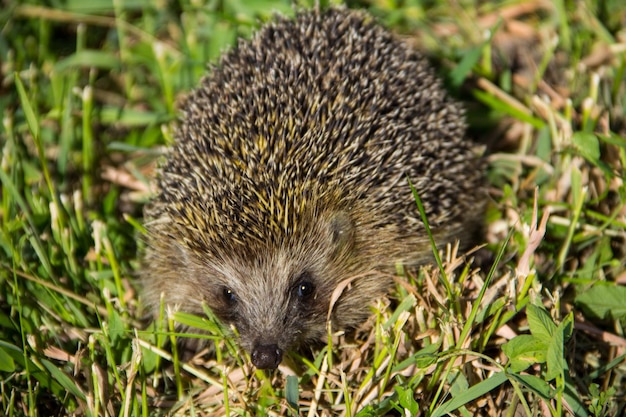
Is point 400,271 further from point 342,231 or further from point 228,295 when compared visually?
point 228,295

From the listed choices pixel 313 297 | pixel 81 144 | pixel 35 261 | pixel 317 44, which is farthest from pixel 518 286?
pixel 81 144

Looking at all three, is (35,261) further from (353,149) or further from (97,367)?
(353,149)

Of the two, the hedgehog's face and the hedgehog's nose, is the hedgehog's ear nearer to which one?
the hedgehog's face

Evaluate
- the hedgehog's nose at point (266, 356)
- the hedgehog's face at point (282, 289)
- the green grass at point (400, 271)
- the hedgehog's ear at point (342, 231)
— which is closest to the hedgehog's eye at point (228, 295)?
the hedgehog's face at point (282, 289)

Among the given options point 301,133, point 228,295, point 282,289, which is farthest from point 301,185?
point 228,295

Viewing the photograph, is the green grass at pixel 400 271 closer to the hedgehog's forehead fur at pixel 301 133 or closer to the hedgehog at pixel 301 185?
the hedgehog at pixel 301 185

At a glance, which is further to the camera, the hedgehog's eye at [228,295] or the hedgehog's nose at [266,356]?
the hedgehog's eye at [228,295]

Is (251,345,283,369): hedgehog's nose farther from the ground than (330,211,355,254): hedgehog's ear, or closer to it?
closer to it

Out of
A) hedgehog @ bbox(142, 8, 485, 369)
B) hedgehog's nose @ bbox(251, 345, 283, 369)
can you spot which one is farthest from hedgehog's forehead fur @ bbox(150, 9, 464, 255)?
hedgehog's nose @ bbox(251, 345, 283, 369)
